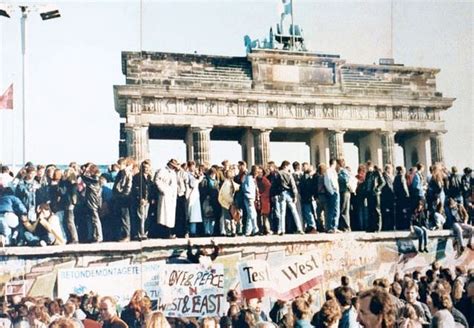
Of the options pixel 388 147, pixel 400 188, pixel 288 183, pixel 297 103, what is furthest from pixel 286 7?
pixel 400 188

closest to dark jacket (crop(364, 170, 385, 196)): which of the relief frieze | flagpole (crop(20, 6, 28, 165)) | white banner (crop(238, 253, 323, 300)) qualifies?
the relief frieze

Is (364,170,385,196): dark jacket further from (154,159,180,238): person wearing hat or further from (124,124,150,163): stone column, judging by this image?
(124,124,150,163): stone column

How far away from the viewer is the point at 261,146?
1090 centimetres

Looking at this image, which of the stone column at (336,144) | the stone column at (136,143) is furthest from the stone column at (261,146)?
the stone column at (136,143)

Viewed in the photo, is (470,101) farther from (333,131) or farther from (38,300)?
(38,300)

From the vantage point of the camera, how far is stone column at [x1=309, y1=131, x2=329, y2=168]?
10.6 m

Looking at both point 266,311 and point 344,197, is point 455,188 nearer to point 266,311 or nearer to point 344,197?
point 344,197

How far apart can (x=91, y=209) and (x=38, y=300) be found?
1.41 meters

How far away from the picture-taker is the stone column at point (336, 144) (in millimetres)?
10754

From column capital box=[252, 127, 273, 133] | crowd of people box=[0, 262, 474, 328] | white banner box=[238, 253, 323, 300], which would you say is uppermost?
column capital box=[252, 127, 273, 133]

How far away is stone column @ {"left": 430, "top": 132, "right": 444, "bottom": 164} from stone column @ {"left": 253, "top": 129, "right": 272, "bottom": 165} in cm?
293

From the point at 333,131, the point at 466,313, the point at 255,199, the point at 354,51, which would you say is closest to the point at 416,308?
the point at 466,313

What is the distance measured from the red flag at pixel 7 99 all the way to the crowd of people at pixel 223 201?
0.91 metres

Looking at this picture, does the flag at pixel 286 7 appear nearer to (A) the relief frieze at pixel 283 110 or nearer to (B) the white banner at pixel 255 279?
(A) the relief frieze at pixel 283 110
